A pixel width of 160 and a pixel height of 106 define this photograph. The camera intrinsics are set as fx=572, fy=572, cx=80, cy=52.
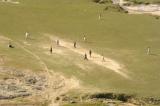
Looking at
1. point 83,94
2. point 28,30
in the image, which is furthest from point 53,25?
point 83,94

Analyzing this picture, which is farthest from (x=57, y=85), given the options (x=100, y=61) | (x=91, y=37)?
(x=91, y=37)

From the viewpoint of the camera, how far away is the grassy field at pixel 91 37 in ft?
254

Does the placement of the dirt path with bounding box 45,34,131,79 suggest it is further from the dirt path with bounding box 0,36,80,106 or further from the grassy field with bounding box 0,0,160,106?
the dirt path with bounding box 0,36,80,106

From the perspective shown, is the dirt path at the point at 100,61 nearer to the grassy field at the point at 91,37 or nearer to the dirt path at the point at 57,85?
the grassy field at the point at 91,37

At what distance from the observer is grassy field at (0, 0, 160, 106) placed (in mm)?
77375

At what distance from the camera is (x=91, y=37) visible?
95750mm

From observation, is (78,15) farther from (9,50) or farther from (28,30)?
(9,50)

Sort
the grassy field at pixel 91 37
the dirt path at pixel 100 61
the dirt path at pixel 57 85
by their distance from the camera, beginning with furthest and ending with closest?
the dirt path at pixel 100 61, the grassy field at pixel 91 37, the dirt path at pixel 57 85

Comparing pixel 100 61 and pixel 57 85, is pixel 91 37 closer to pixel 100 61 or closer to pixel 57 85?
pixel 100 61

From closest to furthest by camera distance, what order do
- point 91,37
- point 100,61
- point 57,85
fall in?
1. point 57,85
2. point 100,61
3. point 91,37

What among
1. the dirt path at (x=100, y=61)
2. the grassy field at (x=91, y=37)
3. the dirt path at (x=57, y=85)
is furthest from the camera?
the dirt path at (x=100, y=61)

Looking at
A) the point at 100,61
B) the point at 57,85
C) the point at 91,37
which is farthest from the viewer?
the point at 91,37

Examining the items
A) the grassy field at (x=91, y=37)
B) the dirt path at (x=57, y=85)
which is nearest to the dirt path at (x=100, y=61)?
the grassy field at (x=91, y=37)

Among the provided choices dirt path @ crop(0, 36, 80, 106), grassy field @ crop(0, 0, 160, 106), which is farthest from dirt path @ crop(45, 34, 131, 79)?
dirt path @ crop(0, 36, 80, 106)
